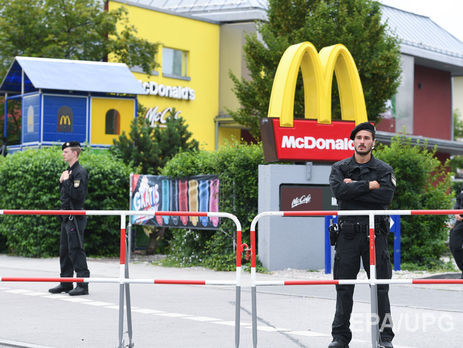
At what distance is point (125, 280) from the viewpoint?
25.3 ft

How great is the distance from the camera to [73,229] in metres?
11.6

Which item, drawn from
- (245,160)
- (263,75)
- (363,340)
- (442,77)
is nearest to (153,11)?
(263,75)

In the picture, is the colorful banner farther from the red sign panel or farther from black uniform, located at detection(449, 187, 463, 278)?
black uniform, located at detection(449, 187, 463, 278)

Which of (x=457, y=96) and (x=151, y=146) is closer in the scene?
(x=151, y=146)

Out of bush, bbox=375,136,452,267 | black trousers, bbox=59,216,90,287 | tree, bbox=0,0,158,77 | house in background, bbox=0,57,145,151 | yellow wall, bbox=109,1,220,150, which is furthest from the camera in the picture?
yellow wall, bbox=109,1,220,150

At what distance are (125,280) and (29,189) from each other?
37.7ft

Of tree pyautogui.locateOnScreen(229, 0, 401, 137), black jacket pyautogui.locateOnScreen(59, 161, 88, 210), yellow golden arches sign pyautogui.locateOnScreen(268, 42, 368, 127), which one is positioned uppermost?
tree pyautogui.locateOnScreen(229, 0, 401, 137)

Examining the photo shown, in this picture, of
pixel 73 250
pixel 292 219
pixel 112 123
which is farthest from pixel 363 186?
pixel 112 123

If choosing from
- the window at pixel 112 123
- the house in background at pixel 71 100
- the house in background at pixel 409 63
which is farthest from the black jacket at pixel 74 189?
the house in background at pixel 409 63

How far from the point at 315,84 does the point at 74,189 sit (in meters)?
6.37

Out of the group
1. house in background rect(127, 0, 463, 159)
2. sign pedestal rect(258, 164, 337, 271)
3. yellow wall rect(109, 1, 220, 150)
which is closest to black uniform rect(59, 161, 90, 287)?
sign pedestal rect(258, 164, 337, 271)

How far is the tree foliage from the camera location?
20.8m

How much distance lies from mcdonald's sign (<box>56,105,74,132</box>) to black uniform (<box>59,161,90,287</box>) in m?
15.3

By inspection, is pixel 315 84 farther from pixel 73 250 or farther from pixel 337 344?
pixel 337 344
